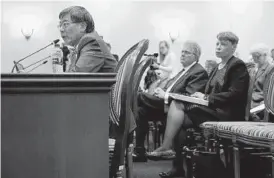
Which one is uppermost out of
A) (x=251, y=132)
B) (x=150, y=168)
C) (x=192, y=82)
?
(x=192, y=82)

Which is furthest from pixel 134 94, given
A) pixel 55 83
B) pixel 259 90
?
pixel 259 90

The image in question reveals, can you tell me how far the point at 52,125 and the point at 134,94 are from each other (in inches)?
32.3

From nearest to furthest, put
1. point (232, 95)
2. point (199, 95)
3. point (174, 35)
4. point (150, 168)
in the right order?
point (232, 95) < point (199, 95) < point (150, 168) < point (174, 35)

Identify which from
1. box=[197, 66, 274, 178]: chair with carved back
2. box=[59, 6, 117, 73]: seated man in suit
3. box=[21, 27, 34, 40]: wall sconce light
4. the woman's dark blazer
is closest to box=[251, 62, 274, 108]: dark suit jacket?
the woman's dark blazer

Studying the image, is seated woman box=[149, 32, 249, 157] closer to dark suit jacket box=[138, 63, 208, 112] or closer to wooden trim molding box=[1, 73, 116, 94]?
dark suit jacket box=[138, 63, 208, 112]

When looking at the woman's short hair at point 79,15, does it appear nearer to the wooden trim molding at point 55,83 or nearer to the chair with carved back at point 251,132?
the chair with carved back at point 251,132

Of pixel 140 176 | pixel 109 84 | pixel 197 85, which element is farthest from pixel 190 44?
pixel 109 84

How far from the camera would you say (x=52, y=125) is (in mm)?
1156

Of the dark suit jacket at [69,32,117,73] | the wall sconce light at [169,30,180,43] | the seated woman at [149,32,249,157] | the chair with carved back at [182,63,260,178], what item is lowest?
the chair with carved back at [182,63,260,178]

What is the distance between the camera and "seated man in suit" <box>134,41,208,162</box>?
3.34 m

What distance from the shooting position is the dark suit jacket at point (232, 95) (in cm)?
279

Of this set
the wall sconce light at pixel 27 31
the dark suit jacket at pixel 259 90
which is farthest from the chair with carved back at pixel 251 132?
the wall sconce light at pixel 27 31

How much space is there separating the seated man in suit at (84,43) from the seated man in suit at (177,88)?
1011 millimetres

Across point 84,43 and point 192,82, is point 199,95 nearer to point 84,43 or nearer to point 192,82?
point 192,82
